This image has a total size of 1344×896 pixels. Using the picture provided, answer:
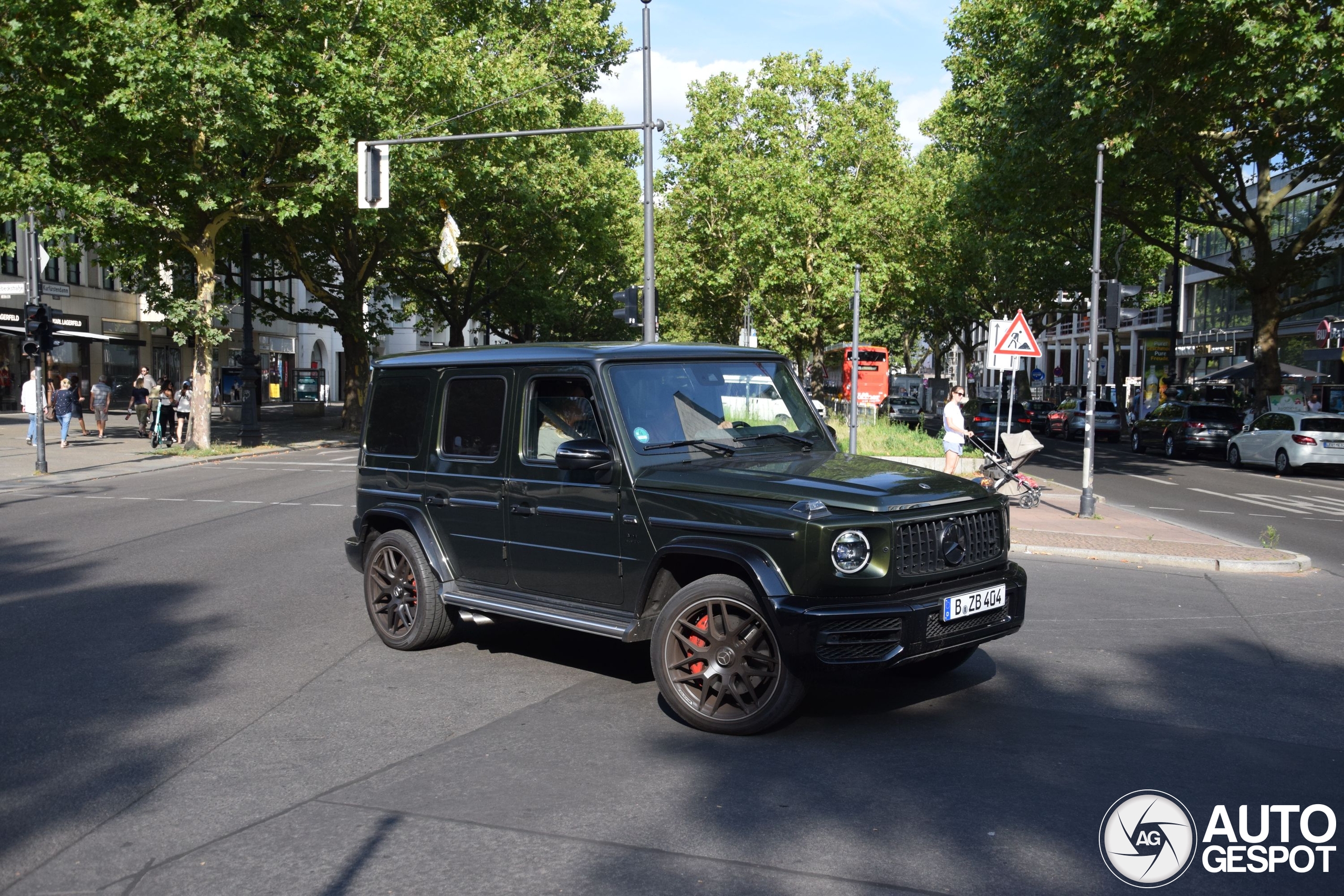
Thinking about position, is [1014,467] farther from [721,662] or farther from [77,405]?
[77,405]

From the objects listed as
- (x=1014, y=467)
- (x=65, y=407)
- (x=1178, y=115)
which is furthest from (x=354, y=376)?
(x=1014, y=467)

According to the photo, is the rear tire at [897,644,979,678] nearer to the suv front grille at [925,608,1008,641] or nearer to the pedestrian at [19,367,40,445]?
the suv front grille at [925,608,1008,641]

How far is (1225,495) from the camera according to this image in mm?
21422

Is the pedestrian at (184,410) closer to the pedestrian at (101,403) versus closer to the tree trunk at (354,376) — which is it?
the pedestrian at (101,403)

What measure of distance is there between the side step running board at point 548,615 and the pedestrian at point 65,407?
25186 millimetres

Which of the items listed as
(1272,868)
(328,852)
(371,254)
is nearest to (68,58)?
(371,254)

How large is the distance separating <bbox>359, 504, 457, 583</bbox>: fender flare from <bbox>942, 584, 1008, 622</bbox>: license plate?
308 centimetres

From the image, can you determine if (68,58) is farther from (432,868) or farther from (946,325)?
(946,325)

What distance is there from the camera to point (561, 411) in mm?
6484

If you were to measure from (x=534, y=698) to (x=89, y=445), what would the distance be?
27.4 metres

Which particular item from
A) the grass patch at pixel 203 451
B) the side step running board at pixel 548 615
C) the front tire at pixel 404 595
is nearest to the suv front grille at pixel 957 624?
the side step running board at pixel 548 615

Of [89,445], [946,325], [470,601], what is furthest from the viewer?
[946,325]

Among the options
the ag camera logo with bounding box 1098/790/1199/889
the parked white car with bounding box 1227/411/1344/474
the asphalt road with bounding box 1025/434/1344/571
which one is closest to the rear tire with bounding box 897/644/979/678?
the ag camera logo with bounding box 1098/790/1199/889

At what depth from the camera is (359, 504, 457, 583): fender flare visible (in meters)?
7.07
